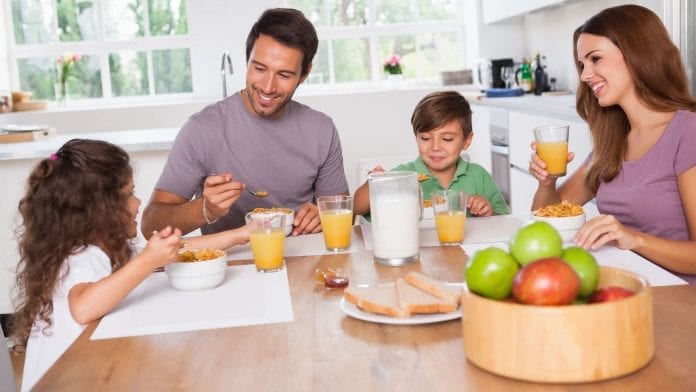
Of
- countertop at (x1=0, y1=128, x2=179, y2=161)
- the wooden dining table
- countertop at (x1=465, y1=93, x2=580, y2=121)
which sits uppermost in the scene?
countertop at (x1=465, y1=93, x2=580, y2=121)

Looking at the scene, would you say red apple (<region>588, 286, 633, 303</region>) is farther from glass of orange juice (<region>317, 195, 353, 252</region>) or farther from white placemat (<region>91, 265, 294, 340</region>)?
glass of orange juice (<region>317, 195, 353, 252</region>)

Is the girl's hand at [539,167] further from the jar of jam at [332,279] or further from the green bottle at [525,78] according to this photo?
the green bottle at [525,78]

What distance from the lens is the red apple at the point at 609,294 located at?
3.52ft

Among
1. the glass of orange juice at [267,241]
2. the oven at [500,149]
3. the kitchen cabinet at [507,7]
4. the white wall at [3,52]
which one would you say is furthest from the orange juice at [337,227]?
the white wall at [3,52]

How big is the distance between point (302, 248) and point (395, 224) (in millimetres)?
353

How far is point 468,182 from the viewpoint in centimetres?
264

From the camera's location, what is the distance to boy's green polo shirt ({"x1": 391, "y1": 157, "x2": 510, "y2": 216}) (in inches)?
104

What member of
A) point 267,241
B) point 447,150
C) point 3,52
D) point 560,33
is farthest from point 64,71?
point 267,241

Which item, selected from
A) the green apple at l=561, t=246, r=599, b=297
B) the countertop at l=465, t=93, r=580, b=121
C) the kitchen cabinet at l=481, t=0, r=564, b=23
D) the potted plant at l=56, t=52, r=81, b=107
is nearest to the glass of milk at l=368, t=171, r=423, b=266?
the green apple at l=561, t=246, r=599, b=297

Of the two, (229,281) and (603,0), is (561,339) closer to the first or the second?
(229,281)

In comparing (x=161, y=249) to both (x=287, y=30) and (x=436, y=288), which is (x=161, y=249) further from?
(x=287, y=30)

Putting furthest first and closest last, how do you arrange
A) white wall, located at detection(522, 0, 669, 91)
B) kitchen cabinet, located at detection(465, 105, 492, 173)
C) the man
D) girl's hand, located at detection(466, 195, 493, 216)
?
1. kitchen cabinet, located at detection(465, 105, 492, 173)
2. white wall, located at detection(522, 0, 669, 91)
3. the man
4. girl's hand, located at detection(466, 195, 493, 216)

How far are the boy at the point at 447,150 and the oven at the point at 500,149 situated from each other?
85.7 inches

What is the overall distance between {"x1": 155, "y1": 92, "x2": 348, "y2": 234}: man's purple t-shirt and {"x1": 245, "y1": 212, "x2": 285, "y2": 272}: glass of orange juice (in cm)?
84
